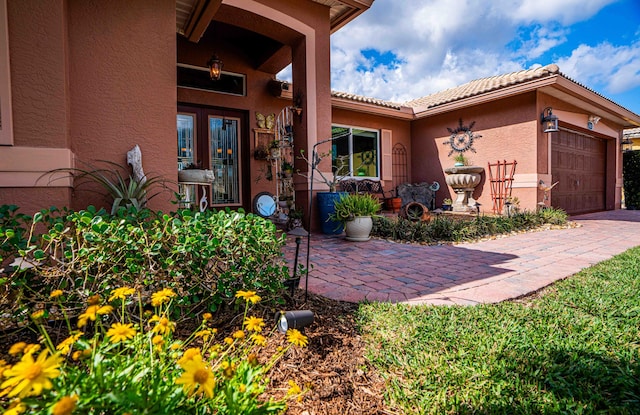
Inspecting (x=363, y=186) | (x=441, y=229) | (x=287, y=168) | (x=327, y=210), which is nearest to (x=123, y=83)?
(x=287, y=168)

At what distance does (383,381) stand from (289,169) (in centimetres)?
460

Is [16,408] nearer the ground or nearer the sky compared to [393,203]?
nearer the ground

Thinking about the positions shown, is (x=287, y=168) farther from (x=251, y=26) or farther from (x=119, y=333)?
(x=119, y=333)

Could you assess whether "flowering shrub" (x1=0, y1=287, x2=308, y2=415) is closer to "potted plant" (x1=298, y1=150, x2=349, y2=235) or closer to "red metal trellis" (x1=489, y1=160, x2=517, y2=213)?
"potted plant" (x1=298, y1=150, x2=349, y2=235)

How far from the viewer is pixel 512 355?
4.91 ft

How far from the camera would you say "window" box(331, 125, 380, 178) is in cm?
838

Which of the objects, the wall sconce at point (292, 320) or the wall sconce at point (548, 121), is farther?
the wall sconce at point (548, 121)

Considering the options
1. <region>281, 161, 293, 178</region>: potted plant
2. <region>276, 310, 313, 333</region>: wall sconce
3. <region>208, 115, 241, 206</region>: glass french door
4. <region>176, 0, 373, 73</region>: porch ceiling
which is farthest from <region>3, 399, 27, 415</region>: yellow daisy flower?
<region>208, 115, 241, 206</region>: glass french door

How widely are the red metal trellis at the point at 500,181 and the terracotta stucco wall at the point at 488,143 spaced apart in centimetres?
11

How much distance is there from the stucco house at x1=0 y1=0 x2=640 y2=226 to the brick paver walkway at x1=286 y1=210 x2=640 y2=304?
65.9 inches

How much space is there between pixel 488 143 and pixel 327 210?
16.4ft

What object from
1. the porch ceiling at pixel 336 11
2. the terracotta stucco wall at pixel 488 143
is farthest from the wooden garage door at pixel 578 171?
the porch ceiling at pixel 336 11

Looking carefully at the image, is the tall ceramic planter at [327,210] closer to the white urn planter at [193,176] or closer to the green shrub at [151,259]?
the white urn planter at [193,176]

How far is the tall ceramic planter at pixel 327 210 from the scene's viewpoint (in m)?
5.17
